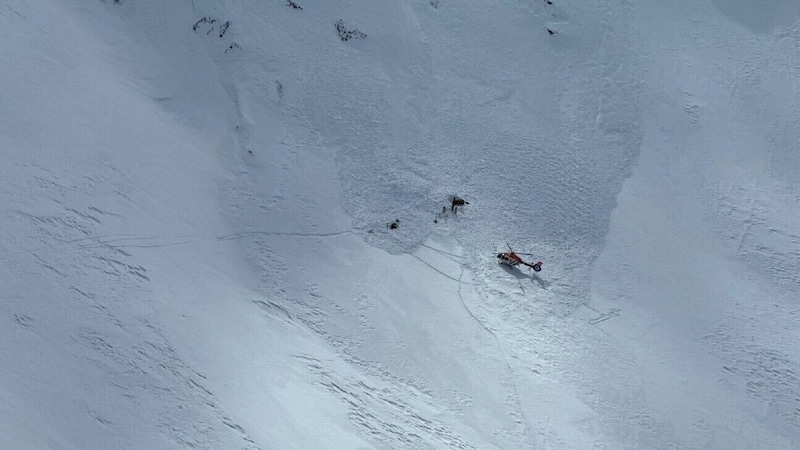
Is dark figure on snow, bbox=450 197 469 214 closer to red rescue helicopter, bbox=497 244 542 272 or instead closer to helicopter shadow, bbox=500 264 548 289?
red rescue helicopter, bbox=497 244 542 272

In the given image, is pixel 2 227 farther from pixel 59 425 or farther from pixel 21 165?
pixel 59 425

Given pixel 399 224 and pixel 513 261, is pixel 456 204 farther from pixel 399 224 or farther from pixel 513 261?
pixel 513 261

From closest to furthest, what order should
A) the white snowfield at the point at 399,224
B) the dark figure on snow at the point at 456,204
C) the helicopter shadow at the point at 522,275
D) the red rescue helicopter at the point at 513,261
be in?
the white snowfield at the point at 399,224 → the red rescue helicopter at the point at 513,261 → the helicopter shadow at the point at 522,275 → the dark figure on snow at the point at 456,204

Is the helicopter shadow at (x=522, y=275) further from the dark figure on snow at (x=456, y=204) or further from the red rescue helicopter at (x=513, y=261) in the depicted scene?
the dark figure on snow at (x=456, y=204)

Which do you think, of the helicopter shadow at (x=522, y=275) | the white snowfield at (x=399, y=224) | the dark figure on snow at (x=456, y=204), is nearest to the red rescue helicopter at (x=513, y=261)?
the helicopter shadow at (x=522, y=275)

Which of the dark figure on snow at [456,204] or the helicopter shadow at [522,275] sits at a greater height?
the dark figure on snow at [456,204]

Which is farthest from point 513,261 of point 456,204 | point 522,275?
point 456,204

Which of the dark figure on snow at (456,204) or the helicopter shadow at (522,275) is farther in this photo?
the dark figure on snow at (456,204)
